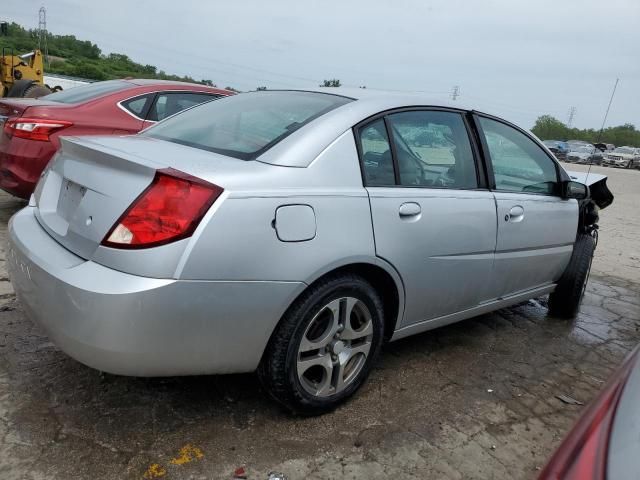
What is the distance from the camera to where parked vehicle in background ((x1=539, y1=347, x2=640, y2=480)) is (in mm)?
983

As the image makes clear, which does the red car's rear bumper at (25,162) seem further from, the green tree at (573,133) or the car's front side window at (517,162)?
the green tree at (573,133)

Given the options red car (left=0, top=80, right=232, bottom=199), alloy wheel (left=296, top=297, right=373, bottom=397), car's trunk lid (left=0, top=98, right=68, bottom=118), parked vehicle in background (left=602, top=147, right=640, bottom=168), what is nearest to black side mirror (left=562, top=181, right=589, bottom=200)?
alloy wheel (left=296, top=297, right=373, bottom=397)

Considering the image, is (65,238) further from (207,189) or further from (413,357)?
(413,357)

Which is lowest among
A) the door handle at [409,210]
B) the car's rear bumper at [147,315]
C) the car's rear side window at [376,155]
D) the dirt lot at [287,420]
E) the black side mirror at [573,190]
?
the dirt lot at [287,420]

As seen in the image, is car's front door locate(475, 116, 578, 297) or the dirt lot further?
car's front door locate(475, 116, 578, 297)

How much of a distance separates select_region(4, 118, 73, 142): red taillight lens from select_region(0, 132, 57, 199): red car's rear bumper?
0.04 metres

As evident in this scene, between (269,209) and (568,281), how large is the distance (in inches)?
117

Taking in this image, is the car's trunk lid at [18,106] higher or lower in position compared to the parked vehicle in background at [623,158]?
higher

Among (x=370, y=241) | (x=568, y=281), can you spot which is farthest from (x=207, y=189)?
(x=568, y=281)

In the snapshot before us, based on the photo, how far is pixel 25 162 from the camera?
4.46 meters

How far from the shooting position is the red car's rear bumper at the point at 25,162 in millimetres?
4453

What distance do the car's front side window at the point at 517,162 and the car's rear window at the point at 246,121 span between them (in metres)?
1.12

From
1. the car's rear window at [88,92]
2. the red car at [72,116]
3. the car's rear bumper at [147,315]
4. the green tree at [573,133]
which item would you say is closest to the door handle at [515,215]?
the car's rear bumper at [147,315]

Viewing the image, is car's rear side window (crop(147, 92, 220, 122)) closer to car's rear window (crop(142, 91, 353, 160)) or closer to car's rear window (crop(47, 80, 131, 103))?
car's rear window (crop(47, 80, 131, 103))
